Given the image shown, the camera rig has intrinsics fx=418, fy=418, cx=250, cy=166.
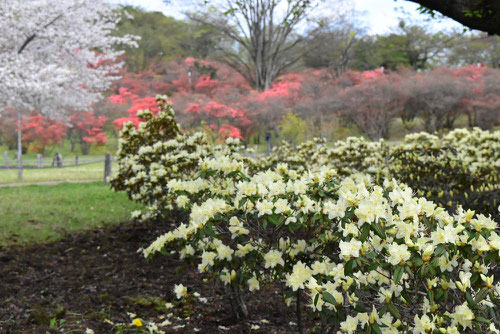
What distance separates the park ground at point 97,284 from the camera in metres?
3.19

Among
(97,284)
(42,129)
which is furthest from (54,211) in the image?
(42,129)

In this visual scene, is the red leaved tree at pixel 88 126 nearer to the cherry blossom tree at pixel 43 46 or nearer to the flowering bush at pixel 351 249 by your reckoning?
the cherry blossom tree at pixel 43 46

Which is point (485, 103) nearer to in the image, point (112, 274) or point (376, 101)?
point (376, 101)

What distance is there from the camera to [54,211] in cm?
772

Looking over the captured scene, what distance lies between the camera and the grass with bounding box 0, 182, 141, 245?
6296 millimetres

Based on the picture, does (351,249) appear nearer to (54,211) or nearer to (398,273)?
(398,273)

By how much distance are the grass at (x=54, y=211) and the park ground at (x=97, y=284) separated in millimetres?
25

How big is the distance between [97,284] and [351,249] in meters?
3.32

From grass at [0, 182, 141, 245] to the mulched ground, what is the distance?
804 millimetres

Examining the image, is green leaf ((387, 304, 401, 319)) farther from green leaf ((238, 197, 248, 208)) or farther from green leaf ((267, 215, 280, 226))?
green leaf ((238, 197, 248, 208))

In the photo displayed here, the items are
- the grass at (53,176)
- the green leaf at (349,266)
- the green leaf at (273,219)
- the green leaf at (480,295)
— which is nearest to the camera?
the green leaf at (480,295)

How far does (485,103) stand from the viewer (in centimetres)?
2034

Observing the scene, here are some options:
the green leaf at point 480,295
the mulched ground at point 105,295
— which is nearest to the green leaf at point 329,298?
the green leaf at point 480,295

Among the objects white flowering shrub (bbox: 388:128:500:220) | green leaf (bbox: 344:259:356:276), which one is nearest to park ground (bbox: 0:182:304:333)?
green leaf (bbox: 344:259:356:276)
